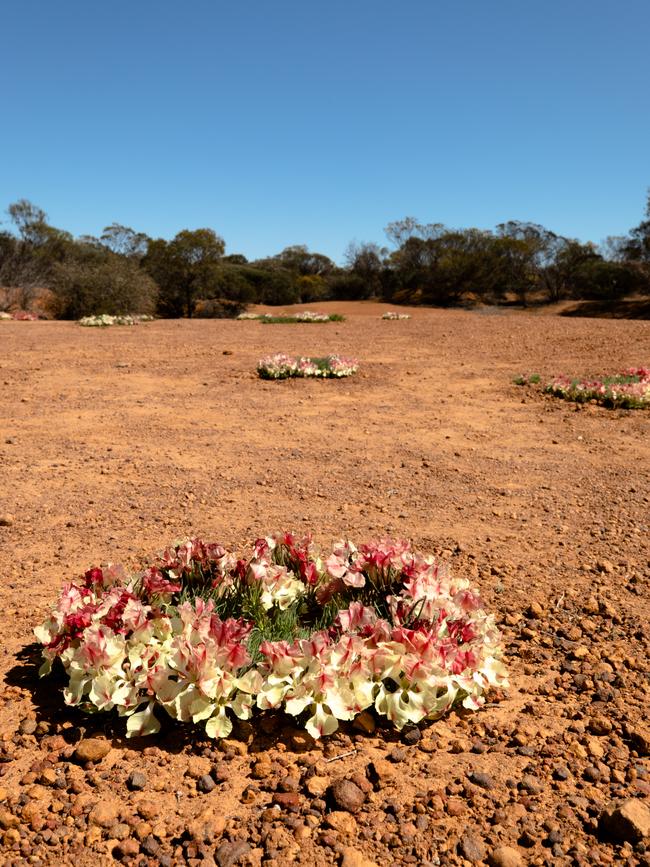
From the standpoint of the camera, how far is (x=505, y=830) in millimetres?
1954

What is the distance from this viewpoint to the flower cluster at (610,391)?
8.10m

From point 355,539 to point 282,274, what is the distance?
39606 mm

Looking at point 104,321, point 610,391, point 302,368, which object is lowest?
point 610,391

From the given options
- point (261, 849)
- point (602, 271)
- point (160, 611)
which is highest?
point (602, 271)

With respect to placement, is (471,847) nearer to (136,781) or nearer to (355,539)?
(136,781)

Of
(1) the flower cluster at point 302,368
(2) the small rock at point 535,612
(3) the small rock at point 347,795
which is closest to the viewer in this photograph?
(3) the small rock at point 347,795

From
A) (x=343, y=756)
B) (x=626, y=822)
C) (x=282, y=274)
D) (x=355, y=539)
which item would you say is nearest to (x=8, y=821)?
(x=343, y=756)

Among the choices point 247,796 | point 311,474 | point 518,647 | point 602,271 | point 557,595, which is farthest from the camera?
point 602,271

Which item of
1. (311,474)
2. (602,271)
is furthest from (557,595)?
(602,271)

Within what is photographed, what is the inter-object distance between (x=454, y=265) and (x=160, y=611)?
3953 centimetres

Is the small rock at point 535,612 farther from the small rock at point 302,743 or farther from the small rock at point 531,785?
the small rock at point 302,743

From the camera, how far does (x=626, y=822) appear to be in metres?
1.91

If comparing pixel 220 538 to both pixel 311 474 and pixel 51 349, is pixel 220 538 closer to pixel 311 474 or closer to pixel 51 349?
pixel 311 474

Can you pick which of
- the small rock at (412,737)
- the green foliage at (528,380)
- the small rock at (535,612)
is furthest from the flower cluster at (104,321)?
the small rock at (412,737)
